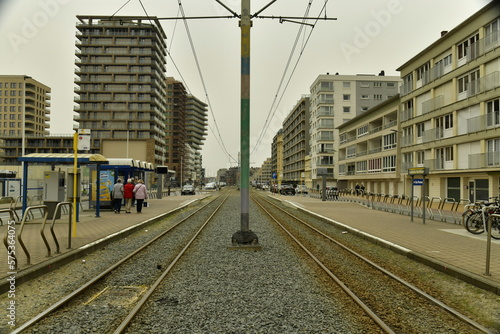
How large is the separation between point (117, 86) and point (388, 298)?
86009 mm

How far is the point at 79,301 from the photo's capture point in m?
5.27

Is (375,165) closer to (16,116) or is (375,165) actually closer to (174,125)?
(174,125)

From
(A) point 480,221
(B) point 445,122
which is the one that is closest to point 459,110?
(B) point 445,122

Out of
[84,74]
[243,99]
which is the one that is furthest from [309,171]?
[243,99]

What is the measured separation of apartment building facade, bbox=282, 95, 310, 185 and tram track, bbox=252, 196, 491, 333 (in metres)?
89.0

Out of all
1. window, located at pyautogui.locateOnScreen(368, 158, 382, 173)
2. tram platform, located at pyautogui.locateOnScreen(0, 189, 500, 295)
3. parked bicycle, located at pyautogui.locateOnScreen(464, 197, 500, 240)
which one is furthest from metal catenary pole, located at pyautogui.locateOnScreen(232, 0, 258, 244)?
window, located at pyautogui.locateOnScreen(368, 158, 382, 173)

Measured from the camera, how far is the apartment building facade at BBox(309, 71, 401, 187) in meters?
74.8

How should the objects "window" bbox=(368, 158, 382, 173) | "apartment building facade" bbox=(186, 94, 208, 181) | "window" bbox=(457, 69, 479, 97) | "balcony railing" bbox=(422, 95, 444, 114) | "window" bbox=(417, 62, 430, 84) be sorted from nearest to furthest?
1. "window" bbox=(457, 69, 479, 97)
2. "balcony railing" bbox=(422, 95, 444, 114)
3. "window" bbox=(417, 62, 430, 84)
4. "window" bbox=(368, 158, 382, 173)
5. "apartment building facade" bbox=(186, 94, 208, 181)

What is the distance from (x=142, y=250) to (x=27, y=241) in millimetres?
2810

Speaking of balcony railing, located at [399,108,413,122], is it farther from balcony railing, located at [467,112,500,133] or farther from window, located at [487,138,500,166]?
window, located at [487,138,500,166]

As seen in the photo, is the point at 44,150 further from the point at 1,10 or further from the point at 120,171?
the point at 1,10

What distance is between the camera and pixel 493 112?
82.0 feet

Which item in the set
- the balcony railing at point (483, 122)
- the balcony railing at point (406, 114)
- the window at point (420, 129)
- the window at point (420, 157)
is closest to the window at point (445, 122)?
the window at point (420, 129)

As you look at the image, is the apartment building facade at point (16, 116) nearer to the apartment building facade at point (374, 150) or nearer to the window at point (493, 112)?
the apartment building facade at point (374, 150)
